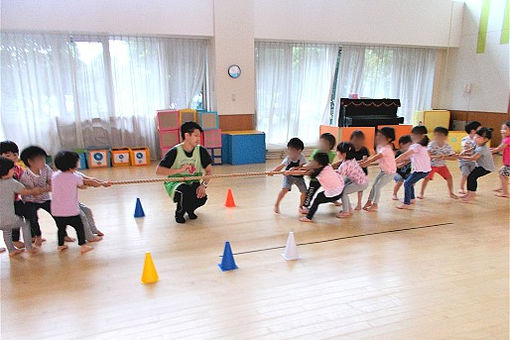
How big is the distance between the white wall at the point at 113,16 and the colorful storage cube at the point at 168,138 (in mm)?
1776

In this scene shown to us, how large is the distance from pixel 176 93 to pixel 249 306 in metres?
5.77

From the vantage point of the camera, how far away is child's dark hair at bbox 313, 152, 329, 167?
12.6 feet

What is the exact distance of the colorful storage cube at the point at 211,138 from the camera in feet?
22.9

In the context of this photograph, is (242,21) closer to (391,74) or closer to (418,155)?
(391,74)

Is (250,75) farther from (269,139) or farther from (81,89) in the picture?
(81,89)

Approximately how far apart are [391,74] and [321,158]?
242 inches

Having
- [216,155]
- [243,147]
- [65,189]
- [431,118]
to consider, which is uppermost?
[431,118]

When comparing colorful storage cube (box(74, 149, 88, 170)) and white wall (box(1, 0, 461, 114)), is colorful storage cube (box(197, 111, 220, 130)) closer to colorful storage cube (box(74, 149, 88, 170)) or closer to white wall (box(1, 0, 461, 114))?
white wall (box(1, 0, 461, 114))

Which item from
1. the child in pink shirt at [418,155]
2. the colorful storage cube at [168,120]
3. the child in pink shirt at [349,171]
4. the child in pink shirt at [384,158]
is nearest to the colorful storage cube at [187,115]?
the colorful storage cube at [168,120]

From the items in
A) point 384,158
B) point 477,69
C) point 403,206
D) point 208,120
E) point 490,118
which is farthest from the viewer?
point 477,69

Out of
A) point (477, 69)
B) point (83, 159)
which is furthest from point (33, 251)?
point (477, 69)

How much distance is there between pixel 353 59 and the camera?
336 inches

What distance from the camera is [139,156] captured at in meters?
6.99

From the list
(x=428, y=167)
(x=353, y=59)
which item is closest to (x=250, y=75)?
(x=353, y=59)
